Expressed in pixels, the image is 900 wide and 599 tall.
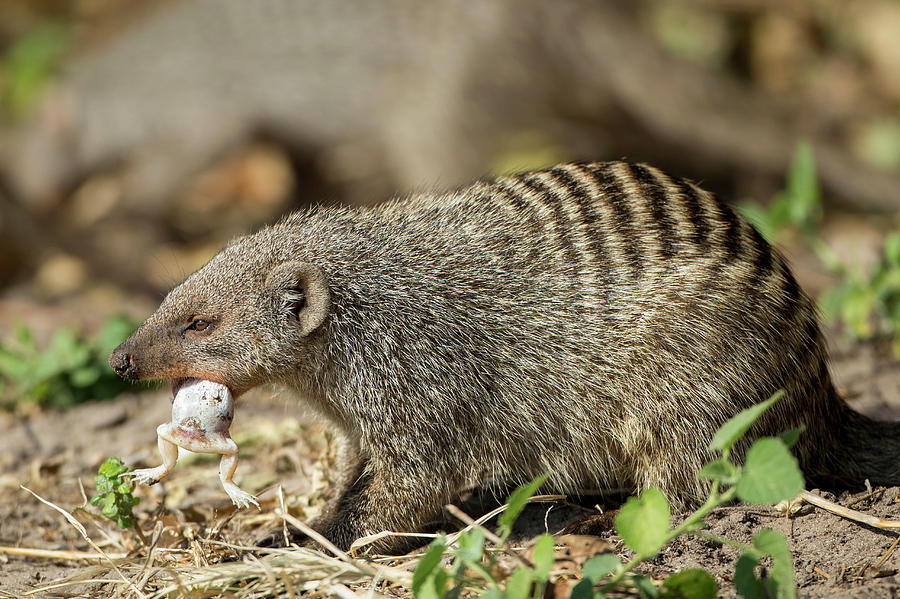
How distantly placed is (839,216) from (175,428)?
5864mm

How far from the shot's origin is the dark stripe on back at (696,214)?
10.7 ft

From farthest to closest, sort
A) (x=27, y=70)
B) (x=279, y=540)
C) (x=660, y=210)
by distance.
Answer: (x=27, y=70) → (x=279, y=540) → (x=660, y=210)

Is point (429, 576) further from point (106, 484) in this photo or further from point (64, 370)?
point (64, 370)

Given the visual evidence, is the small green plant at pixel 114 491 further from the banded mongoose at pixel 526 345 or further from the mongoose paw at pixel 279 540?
the mongoose paw at pixel 279 540

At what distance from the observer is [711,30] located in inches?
378

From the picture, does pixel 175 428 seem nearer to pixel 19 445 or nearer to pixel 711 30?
pixel 19 445

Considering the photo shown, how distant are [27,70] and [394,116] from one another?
462 centimetres

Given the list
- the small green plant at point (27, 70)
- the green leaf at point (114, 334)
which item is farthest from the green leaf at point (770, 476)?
the small green plant at point (27, 70)

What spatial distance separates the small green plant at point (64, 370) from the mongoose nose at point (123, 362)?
1381 mm

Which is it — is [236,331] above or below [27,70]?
above

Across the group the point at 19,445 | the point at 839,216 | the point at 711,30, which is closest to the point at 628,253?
the point at 19,445

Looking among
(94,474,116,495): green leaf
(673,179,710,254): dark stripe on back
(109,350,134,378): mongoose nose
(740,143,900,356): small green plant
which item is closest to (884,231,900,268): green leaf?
(740,143,900,356): small green plant

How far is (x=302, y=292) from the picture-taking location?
3.28m

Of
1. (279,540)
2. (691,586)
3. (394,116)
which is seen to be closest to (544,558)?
(691,586)
